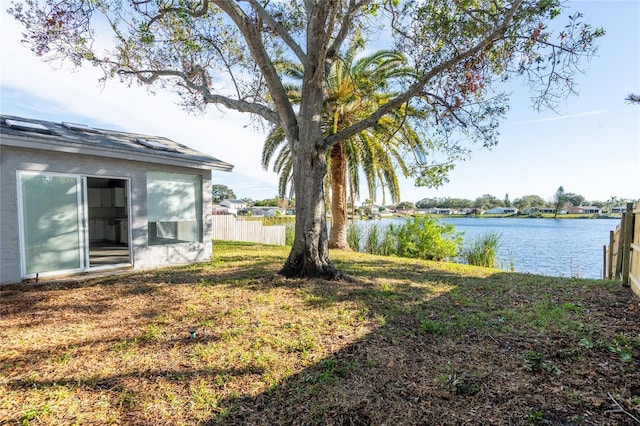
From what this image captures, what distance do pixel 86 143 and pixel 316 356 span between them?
629cm

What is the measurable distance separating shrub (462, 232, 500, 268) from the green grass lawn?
18.3ft

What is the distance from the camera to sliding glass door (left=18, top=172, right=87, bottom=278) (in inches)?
233

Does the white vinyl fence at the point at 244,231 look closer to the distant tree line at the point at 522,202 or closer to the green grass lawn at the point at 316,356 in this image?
the green grass lawn at the point at 316,356

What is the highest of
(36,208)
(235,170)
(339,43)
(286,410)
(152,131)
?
(339,43)

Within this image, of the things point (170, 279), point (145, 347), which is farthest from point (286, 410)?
point (170, 279)

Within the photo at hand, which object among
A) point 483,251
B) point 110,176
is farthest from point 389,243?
point 110,176

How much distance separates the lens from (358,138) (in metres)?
11.6

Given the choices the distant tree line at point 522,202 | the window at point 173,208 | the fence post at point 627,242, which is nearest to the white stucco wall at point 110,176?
the window at point 173,208

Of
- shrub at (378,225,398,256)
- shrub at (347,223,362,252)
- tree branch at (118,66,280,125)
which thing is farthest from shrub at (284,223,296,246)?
tree branch at (118,66,280,125)

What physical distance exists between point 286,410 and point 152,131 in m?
10.7

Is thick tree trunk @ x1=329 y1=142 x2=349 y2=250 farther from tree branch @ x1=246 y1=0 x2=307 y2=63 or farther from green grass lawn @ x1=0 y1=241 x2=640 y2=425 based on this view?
green grass lawn @ x1=0 y1=241 x2=640 y2=425

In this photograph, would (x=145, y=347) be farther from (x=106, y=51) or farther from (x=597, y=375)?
(x=106, y=51)

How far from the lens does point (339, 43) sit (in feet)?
21.2

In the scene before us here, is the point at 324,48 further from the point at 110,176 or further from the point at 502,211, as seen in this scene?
the point at 502,211
